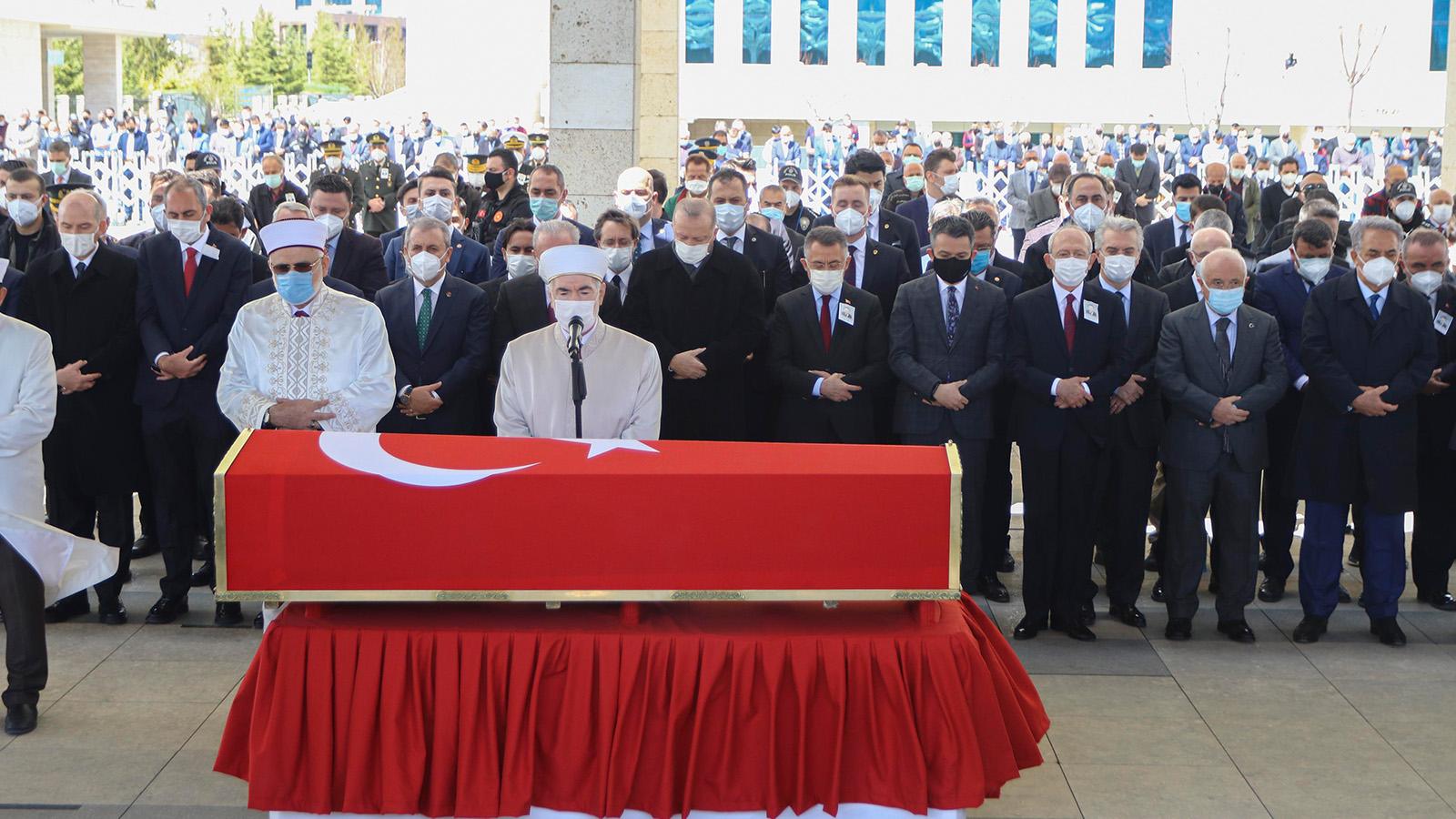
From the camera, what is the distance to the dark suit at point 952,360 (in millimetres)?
7648

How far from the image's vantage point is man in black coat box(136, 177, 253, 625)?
757 cm

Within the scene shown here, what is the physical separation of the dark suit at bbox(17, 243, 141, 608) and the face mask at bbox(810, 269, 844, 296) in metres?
3.40

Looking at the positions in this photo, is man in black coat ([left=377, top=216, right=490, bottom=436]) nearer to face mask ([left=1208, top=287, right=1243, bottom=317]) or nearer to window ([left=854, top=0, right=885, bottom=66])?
face mask ([left=1208, top=287, right=1243, bottom=317])

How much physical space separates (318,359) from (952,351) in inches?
122

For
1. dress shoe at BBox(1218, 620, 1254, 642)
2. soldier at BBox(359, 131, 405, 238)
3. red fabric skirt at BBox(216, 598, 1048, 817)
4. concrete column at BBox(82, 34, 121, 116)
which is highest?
concrete column at BBox(82, 34, 121, 116)

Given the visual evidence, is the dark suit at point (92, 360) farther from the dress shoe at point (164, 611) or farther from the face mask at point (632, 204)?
the face mask at point (632, 204)

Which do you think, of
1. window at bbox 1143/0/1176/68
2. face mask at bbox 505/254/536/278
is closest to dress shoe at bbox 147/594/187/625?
face mask at bbox 505/254/536/278

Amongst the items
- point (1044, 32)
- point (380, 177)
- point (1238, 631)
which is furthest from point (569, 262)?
point (1044, 32)

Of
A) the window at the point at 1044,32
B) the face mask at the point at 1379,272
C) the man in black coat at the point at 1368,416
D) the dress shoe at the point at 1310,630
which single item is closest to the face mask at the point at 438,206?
the man in black coat at the point at 1368,416

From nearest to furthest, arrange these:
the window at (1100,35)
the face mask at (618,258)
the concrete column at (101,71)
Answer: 1. the face mask at (618,258)
2. the concrete column at (101,71)
3. the window at (1100,35)

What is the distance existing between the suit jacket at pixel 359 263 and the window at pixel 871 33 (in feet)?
182

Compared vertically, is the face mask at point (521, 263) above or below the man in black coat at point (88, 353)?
above

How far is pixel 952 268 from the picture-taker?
25.3 feet

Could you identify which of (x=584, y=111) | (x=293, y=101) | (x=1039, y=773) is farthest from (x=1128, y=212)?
(x=293, y=101)
